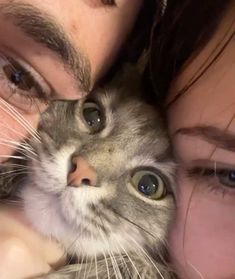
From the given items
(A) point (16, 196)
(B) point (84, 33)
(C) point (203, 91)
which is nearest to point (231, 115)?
(C) point (203, 91)

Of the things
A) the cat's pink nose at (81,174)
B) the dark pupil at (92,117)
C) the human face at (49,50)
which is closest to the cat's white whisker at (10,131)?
the human face at (49,50)

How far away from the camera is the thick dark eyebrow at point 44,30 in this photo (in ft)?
3.03

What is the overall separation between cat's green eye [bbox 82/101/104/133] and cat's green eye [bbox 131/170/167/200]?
0.46 feet

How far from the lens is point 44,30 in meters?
0.94

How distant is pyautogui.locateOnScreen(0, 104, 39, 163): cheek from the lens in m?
1.10

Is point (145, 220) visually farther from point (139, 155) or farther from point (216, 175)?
point (216, 175)

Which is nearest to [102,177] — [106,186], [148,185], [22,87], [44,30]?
[106,186]

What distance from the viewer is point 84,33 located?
0.98m

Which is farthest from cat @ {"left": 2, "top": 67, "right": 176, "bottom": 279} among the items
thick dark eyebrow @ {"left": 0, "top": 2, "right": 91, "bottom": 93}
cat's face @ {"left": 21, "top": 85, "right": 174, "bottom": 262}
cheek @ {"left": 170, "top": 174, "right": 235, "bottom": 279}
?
thick dark eyebrow @ {"left": 0, "top": 2, "right": 91, "bottom": 93}

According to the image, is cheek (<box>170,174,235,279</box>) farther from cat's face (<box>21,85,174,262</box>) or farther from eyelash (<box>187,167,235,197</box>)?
cat's face (<box>21,85,174,262</box>)

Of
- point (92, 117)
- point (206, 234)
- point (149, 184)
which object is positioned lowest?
point (206, 234)

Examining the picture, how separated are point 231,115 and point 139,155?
13.4 inches

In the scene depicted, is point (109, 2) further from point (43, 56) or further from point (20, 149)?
point (20, 149)

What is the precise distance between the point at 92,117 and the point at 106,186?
0.20 meters
